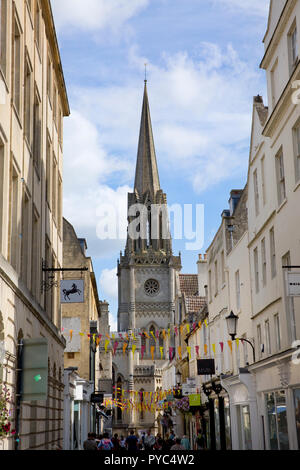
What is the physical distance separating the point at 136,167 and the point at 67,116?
91.5 meters

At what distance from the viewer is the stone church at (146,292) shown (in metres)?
99.2

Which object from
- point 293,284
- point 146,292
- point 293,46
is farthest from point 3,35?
point 146,292

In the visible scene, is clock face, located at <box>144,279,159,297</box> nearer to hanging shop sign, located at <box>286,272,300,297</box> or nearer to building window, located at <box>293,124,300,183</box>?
building window, located at <box>293,124,300,183</box>

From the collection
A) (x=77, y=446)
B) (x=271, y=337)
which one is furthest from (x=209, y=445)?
(x=271, y=337)

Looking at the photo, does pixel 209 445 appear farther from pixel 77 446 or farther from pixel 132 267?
pixel 132 267

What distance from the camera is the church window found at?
112 m

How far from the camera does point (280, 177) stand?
64.6ft

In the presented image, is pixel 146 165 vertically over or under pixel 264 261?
over

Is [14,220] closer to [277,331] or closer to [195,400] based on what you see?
[277,331]

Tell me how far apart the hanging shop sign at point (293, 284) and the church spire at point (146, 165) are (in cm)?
10343

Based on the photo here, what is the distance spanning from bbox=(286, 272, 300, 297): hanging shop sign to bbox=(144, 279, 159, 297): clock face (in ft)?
322

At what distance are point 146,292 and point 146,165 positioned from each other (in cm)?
2282

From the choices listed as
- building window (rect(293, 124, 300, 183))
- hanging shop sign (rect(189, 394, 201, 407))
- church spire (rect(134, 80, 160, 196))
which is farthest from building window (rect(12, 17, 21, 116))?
church spire (rect(134, 80, 160, 196))

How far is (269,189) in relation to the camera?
21.0 metres
